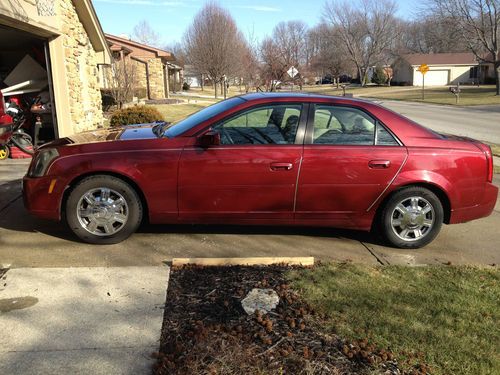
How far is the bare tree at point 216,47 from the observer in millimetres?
36250

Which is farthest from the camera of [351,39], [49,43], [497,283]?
[351,39]

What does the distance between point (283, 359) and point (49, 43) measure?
9548mm

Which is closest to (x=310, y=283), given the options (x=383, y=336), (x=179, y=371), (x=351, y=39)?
(x=383, y=336)

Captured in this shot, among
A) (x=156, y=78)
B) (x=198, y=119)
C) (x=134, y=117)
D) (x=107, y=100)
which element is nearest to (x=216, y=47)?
(x=156, y=78)

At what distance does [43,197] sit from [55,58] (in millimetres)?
6727

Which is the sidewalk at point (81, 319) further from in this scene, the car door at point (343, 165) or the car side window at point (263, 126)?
the car door at point (343, 165)

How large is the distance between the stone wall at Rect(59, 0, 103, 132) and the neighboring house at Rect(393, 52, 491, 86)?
220 ft

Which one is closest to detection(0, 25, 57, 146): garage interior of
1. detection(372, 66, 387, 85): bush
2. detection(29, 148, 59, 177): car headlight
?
detection(29, 148, 59, 177): car headlight

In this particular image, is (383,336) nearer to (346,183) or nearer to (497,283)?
(497,283)

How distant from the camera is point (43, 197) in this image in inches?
181

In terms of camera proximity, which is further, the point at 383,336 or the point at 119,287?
the point at 119,287

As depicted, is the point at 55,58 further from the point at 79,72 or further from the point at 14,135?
the point at 14,135

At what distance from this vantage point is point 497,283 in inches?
160

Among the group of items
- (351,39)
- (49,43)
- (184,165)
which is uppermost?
(351,39)
